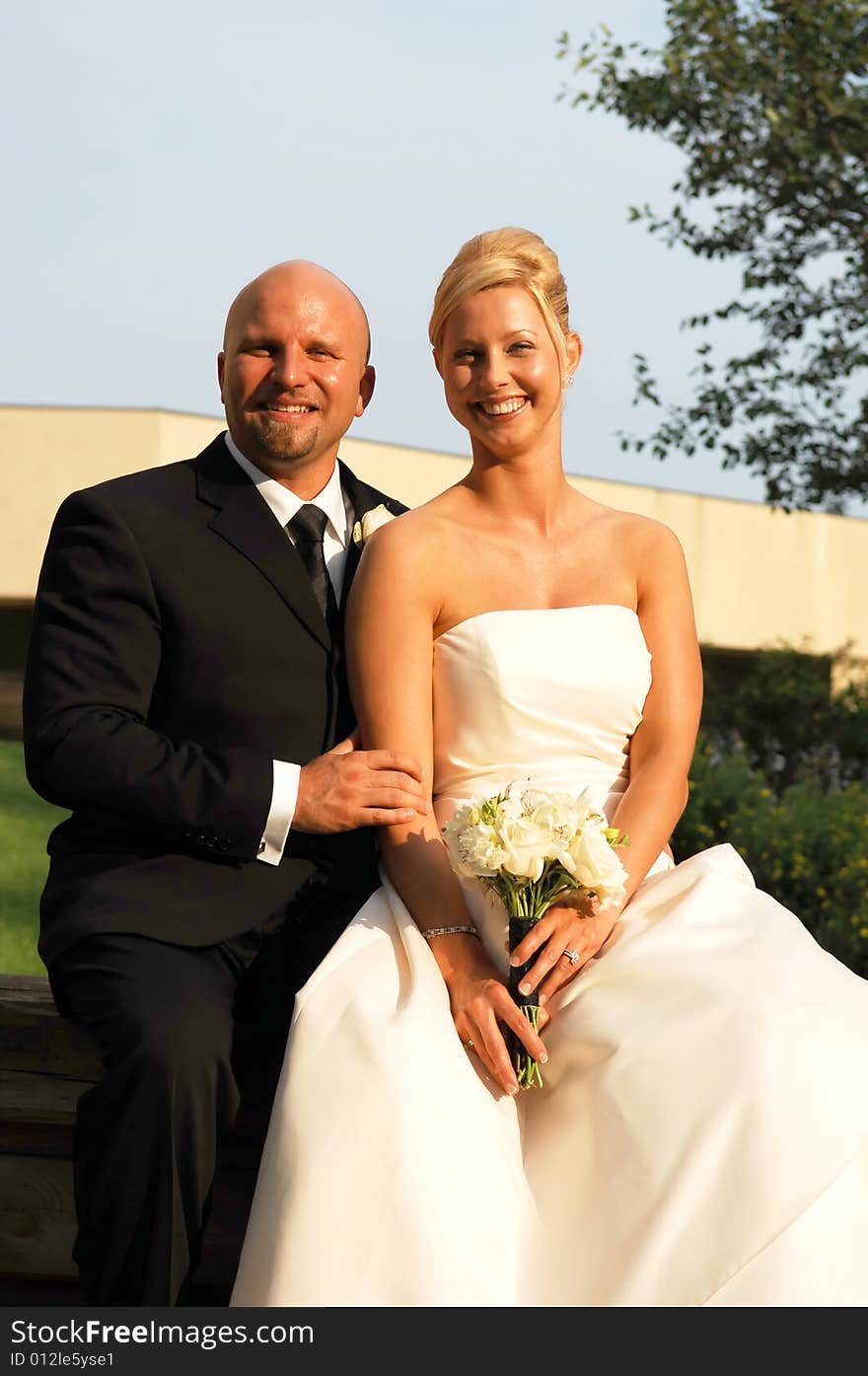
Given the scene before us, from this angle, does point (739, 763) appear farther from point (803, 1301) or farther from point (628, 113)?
point (803, 1301)

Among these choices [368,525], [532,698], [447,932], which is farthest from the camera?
[368,525]

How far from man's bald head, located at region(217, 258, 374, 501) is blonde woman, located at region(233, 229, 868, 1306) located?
29 cm

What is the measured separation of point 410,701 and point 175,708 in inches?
24.0

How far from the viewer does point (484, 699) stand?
401cm

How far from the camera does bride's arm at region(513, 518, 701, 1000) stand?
Result: 393 centimetres

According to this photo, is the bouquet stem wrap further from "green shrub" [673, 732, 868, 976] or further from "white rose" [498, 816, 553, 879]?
"green shrub" [673, 732, 868, 976]

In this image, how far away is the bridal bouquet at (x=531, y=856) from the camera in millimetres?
3309

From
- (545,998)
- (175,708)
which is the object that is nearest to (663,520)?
(175,708)

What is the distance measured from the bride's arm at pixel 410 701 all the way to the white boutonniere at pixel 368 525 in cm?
18

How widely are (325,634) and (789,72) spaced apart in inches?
324

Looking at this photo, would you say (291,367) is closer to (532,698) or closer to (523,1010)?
(532,698)

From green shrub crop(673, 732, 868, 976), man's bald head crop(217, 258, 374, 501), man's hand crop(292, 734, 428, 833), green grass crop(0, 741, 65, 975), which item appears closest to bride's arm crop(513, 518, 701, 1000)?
man's hand crop(292, 734, 428, 833)

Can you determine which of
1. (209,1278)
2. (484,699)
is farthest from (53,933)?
(484,699)

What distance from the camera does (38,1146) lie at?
3.94m
